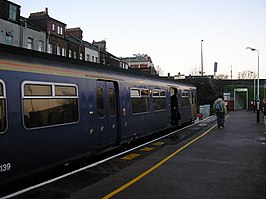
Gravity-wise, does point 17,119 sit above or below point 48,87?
below

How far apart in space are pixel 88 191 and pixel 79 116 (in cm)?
233

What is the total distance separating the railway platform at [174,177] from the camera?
5477 mm

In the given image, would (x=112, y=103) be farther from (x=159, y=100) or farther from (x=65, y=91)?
(x=159, y=100)

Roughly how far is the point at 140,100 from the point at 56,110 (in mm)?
5557

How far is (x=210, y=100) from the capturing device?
42062 mm

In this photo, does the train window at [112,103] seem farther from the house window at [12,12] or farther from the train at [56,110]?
the house window at [12,12]

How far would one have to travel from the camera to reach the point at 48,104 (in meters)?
6.32

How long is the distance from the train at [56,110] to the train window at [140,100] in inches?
3.1

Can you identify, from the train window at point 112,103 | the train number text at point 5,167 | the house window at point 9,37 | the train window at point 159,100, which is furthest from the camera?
the house window at point 9,37

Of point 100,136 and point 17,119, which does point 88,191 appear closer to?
point 17,119

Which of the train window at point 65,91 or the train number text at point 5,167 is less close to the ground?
the train window at point 65,91

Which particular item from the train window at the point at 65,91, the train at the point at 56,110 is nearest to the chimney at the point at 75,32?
the train at the point at 56,110

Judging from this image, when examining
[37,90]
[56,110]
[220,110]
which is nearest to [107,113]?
[56,110]

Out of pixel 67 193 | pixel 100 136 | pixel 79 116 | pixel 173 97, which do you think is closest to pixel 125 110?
pixel 100 136
